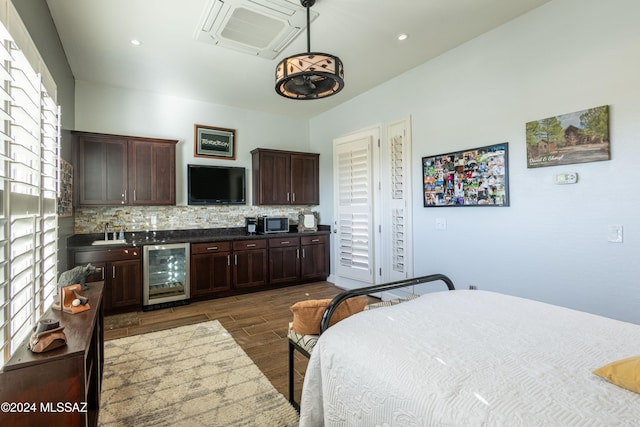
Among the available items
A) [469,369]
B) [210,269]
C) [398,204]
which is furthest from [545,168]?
[210,269]

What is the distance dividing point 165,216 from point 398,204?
136 inches

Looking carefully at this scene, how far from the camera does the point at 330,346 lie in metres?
1.49

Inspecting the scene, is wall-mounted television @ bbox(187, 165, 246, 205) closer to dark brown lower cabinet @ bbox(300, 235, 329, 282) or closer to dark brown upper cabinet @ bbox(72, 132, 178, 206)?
dark brown upper cabinet @ bbox(72, 132, 178, 206)

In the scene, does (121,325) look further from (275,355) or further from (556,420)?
(556,420)

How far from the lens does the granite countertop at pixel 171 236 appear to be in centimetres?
399

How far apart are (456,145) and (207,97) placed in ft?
12.2

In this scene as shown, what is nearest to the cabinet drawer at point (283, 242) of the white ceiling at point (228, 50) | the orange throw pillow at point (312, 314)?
the white ceiling at point (228, 50)

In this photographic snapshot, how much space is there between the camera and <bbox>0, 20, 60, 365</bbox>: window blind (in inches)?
49.9

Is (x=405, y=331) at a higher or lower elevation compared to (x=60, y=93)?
lower

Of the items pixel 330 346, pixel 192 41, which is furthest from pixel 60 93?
pixel 330 346

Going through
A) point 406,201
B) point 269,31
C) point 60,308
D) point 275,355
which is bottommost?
point 275,355

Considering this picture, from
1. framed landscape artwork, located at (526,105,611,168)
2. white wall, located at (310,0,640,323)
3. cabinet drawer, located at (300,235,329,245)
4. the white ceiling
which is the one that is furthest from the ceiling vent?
cabinet drawer, located at (300,235,329,245)

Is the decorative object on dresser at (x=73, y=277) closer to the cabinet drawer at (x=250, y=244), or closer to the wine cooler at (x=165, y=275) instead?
the wine cooler at (x=165, y=275)

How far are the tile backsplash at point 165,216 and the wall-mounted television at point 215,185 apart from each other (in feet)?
0.57
